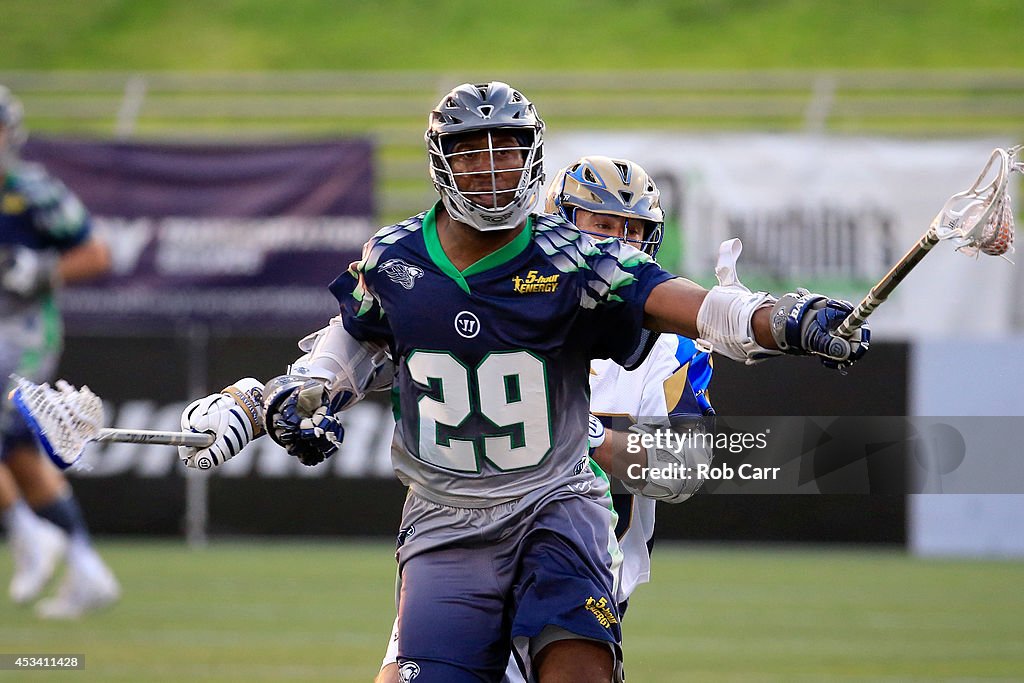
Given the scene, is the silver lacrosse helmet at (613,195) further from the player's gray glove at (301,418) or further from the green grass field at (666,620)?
the green grass field at (666,620)

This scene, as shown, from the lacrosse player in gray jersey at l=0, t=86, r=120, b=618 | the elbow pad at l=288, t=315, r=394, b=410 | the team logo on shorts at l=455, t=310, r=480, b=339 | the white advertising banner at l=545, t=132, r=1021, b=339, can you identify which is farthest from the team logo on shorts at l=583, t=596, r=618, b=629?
the white advertising banner at l=545, t=132, r=1021, b=339

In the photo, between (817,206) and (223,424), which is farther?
(817,206)

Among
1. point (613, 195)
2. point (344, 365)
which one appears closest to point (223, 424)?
point (344, 365)

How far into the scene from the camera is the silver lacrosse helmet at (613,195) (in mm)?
5434

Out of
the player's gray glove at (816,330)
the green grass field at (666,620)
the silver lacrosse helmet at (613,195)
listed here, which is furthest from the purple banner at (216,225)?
the player's gray glove at (816,330)

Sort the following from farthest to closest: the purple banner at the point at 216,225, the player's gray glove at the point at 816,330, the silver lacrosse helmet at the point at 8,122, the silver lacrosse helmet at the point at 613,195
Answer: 1. the purple banner at the point at 216,225
2. the silver lacrosse helmet at the point at 8,122
3. the silver lacrosse helmet at the point at 613,195
4. the player's gray glove at the point at 816,330

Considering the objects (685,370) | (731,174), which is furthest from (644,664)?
(731,174)

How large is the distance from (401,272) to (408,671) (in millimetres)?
1041

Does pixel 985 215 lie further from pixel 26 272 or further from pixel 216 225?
pixel 216 225

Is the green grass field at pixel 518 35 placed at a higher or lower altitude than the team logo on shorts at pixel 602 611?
higher

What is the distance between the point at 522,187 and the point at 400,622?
1.19 m

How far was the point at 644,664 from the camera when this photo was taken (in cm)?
797

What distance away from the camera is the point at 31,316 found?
34.0 ft

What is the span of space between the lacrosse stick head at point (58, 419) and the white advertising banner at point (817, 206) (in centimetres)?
1012
